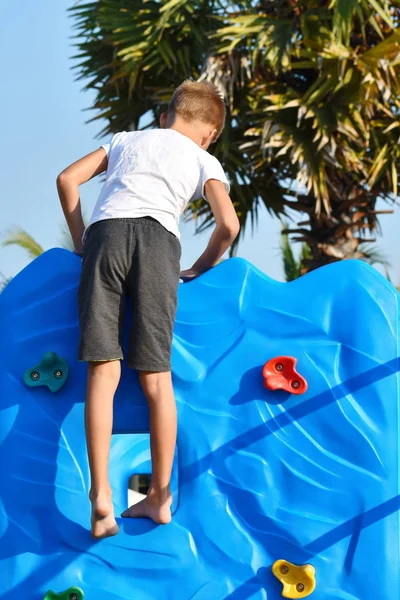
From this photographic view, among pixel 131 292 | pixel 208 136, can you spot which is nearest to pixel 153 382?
pixel 131 292

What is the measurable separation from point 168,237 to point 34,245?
9.73m

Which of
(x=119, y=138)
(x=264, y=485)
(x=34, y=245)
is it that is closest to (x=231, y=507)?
(x=264, y=485)

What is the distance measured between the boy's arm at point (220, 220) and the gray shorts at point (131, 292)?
0.25m

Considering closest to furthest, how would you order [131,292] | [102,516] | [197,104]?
[102,516], [131,292], [197,104]

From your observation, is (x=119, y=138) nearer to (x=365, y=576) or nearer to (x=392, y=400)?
(x=392, y=400)

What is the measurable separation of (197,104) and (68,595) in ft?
6.12

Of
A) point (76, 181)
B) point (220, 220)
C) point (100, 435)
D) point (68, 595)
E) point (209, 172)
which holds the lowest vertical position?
point (68, 595)

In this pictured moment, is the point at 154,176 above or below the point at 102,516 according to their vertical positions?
above

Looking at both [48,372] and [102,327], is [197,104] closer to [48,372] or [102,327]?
[102,327]

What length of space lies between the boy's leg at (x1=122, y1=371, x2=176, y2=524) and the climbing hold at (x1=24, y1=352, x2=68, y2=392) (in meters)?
0.37

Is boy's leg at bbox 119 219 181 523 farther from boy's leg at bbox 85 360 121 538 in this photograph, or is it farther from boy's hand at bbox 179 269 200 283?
boy's hand at bbox 179 269 200 283

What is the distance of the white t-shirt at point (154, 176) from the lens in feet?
9.81

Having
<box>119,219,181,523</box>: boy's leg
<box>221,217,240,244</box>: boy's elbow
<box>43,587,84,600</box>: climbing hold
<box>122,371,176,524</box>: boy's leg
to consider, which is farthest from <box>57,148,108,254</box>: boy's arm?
<box>43,587,84,600</box>: climbing hold

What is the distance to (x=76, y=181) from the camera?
3141mm
